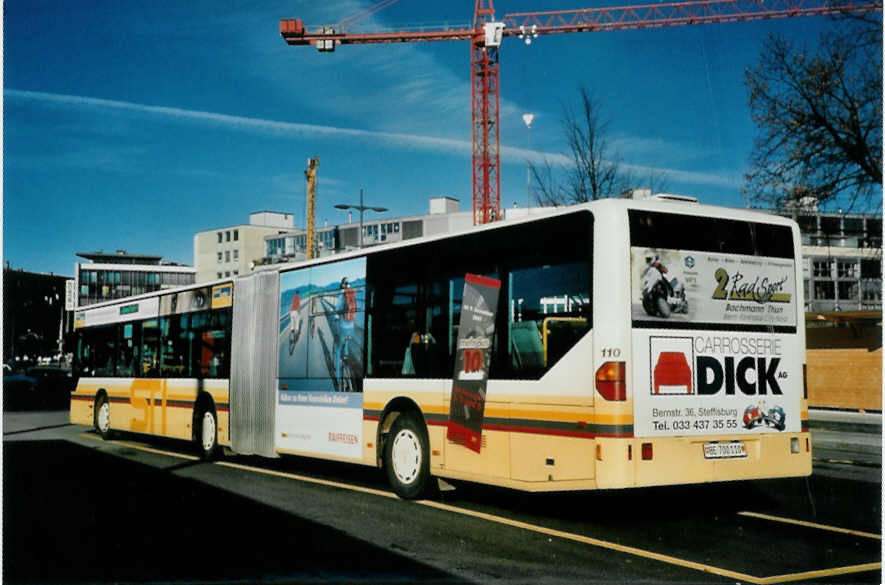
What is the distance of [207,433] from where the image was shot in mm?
15398

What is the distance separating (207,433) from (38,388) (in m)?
38.5

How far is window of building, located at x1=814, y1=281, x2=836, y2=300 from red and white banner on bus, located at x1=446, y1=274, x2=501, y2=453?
109 meters

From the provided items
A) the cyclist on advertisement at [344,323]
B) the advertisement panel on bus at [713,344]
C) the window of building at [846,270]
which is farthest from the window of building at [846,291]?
the advertisement panel on bus at [713,344]

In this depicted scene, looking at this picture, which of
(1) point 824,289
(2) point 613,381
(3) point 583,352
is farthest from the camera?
(1) point 824,289

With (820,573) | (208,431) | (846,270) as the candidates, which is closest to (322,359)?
(208,431)

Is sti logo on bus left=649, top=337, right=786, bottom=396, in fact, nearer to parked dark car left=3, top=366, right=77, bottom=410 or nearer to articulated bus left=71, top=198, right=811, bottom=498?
articulated bus left=71, top=198, right=811, bottom=498

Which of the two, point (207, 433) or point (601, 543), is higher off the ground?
point (207, 433)

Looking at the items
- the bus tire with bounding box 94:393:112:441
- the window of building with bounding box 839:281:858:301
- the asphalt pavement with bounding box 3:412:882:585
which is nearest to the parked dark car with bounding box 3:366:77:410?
the bus tire with bounding box 94:393:112:441

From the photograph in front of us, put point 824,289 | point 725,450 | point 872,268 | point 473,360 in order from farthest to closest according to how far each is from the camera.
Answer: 1. point 824,289
2. point 872,268
3. point 473,360
4. point 725,450

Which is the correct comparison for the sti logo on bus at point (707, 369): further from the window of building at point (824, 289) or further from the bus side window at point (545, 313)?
the window of building at point (824, 289)

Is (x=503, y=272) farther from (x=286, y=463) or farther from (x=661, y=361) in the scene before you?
(x=286, y=463)

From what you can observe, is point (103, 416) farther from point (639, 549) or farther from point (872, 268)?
point (872, 268)

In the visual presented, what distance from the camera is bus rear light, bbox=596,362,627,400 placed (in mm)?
7820

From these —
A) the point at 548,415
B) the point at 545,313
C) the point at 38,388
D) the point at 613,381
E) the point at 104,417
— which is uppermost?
the point at 545,313
